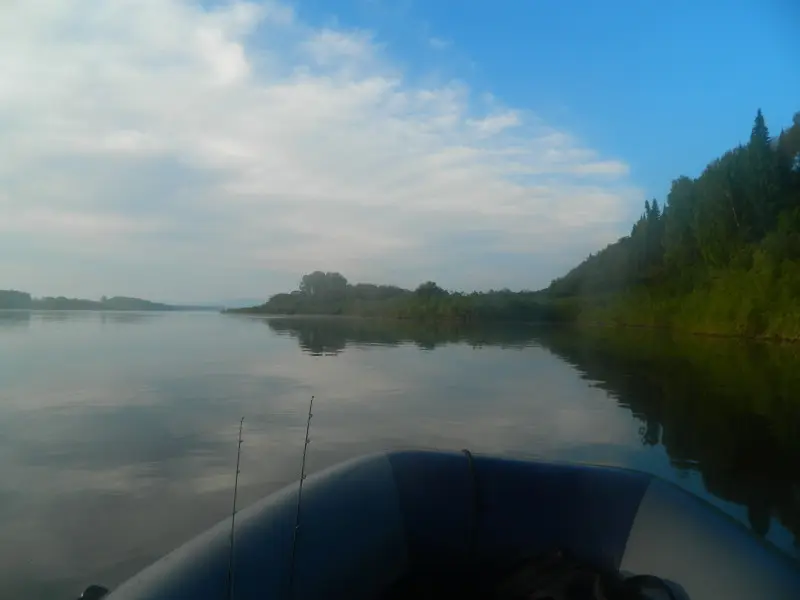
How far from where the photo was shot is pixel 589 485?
10.3 feet

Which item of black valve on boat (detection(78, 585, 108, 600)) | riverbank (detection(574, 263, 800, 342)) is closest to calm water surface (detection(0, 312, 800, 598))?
black valve on boat (detection(78, 585, 108, 600))

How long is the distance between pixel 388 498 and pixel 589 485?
98cm

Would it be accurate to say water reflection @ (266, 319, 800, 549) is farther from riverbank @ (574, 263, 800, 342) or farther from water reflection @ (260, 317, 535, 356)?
riverbank @ (574, 263, 800, 342)

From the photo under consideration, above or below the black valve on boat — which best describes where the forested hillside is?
above

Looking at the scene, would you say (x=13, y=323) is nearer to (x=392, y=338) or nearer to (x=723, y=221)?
(x=392, y=338)

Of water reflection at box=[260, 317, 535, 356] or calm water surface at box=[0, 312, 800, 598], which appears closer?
calm water surface at box=[0, 312, 800, 598]

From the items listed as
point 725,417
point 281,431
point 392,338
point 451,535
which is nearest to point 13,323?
point 392,338

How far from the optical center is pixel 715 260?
3838cm

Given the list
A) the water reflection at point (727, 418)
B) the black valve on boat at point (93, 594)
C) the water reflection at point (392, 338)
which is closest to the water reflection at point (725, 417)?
the water reflection at point (727, 418)

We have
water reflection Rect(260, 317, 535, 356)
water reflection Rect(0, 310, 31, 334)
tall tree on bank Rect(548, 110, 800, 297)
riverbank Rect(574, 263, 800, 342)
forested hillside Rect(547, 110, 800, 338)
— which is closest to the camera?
water reflection Rect(260, 317, 535, 356)

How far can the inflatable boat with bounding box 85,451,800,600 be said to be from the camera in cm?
224

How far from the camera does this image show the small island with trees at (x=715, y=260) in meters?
31.1

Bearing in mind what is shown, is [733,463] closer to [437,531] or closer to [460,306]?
[437,531]

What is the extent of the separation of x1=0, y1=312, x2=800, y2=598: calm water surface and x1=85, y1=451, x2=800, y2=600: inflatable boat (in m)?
1.73
